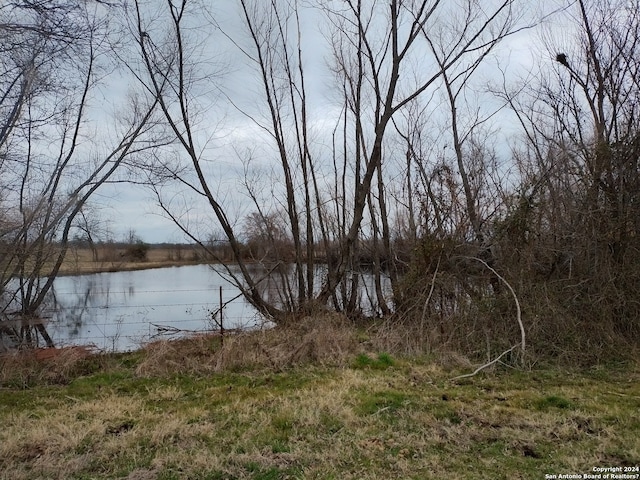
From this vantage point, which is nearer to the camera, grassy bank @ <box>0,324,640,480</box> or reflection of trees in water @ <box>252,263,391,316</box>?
grassy bank @ <box>0,324,640,480</box>

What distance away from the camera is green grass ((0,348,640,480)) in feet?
11.1

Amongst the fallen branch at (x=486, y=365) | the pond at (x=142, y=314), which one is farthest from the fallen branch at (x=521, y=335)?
the pond at (x=142, y=314)

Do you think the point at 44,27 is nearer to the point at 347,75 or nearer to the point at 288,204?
the point at 288,204

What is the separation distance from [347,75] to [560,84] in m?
5.00

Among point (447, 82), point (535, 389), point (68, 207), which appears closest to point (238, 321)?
point (68, 207)

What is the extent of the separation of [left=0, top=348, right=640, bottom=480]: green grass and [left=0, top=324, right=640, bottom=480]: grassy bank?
14 millimetres

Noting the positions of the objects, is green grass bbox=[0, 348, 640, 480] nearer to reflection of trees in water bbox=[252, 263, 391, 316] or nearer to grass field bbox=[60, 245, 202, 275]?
reflection of trees in water bbox=[252, 263, 391, 316]

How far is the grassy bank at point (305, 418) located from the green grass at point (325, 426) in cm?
1

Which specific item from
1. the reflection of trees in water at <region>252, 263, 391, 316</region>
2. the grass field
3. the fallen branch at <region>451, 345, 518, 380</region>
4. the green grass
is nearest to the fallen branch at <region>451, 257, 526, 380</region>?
the fallen branch at <region>451, 345, 518, 380</region>

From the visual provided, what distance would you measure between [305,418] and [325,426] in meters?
0.21

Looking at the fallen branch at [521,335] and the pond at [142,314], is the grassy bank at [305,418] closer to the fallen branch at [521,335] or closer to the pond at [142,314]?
the fallen branch at [521,335]

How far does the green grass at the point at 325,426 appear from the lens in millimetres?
3396

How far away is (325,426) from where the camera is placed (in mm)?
4199

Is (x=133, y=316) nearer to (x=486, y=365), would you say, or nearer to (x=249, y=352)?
(x=249, y=352)
